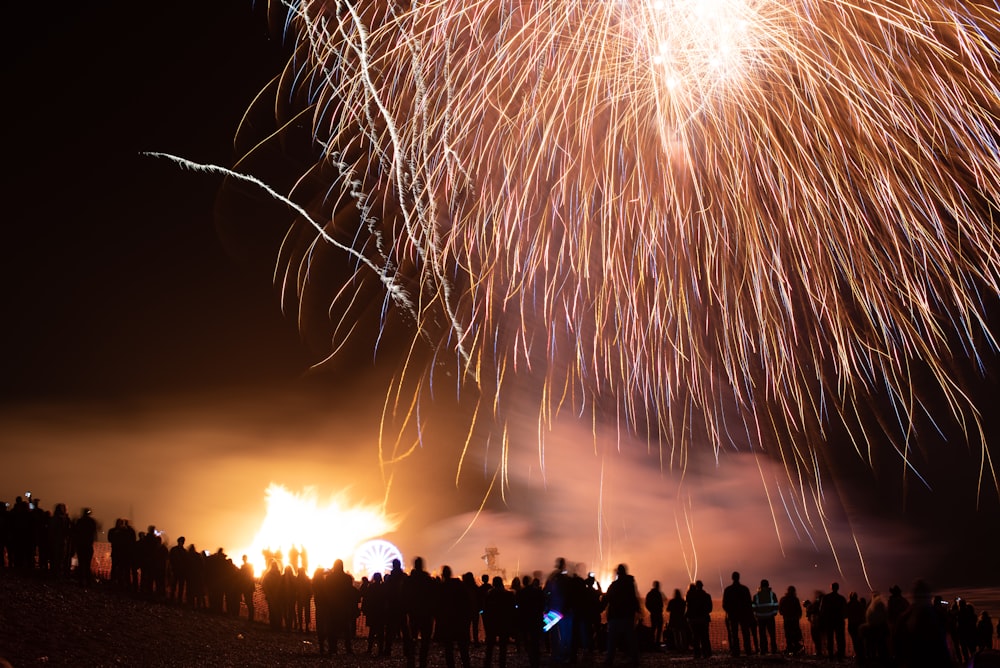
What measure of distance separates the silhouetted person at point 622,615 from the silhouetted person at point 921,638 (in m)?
4.36

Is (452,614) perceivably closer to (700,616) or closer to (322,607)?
(322,607)

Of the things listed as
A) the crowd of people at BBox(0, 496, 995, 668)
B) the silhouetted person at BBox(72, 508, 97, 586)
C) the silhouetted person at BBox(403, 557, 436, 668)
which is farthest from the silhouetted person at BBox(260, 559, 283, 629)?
the silhouetted person at BBox(403, 557, 436, 668)

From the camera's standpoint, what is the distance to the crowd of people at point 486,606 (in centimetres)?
1240

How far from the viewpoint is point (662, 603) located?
52.7 ft

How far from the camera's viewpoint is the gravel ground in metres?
12.1

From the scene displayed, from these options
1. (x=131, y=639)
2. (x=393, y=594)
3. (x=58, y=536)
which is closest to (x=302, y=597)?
(x=58, y=536)

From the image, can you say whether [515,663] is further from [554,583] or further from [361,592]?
[361,592]

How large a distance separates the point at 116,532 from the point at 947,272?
14.5 metres

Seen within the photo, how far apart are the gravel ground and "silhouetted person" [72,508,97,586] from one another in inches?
17.6

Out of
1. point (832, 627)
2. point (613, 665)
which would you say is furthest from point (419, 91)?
point (832, 627)

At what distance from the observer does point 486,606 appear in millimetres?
13141

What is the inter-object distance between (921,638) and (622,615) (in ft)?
15.5

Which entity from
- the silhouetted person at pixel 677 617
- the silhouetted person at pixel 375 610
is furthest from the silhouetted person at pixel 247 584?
the silhouetted person at pixel 677 617

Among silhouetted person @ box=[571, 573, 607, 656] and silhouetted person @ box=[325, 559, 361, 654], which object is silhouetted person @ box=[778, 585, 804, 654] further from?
silhouetted person @ box=[325, 559, 361, 654]
